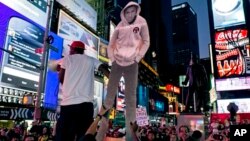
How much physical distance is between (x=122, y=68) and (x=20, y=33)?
1772 centimetres

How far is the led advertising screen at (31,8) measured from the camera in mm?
19503

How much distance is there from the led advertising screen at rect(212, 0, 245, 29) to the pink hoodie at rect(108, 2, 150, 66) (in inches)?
1443

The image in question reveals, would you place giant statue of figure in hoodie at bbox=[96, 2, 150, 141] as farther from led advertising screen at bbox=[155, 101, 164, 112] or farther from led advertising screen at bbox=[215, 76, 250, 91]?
led advertising screen at bbox=[155, 101, 164, 112]

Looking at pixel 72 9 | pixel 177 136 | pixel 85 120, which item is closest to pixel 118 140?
pixel 85 120

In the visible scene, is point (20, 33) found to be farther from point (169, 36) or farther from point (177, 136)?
point (169, 36)

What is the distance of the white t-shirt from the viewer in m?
3.71

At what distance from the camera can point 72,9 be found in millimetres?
30641

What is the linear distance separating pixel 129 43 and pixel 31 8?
1916cm

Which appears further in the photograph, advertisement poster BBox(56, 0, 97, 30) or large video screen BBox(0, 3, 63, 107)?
advertisement poster BBox(56, 0, 97, 30)

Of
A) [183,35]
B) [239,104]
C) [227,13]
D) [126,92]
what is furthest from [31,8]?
[183,35]

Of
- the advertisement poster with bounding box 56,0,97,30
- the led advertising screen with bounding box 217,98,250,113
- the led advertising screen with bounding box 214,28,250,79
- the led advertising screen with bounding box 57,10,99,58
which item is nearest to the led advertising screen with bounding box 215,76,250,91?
the led advertising screen with bounding box 214,28,250,79

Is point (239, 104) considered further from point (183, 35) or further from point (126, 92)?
point (183, 35)

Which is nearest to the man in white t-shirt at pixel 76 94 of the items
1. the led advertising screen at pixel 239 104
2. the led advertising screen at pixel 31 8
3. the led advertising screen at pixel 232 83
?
the led advertising screen at pixel 31 8

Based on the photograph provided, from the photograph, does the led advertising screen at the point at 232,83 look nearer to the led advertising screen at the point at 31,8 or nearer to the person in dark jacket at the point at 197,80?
the led advertising screen at the point at 31,8
